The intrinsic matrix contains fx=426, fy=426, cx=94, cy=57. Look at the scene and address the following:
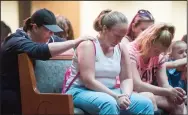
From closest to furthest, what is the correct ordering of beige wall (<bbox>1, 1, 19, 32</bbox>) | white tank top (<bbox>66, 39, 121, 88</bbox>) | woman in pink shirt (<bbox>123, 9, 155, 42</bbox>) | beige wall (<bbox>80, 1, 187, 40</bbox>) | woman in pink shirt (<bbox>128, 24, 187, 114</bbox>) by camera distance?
white tank top (<bbox>66, 39, 121, 88</bbox>)
woman in pink shirt (<bbox>128, 24, 187, 114</bbox>)
woman in pink shirt (<bbox>123, 9, 155, 42</bbox>)
beige wall (<bbox>80, 1, 187, 40</bbox>)
beige wall (<bbox>1, 1, 19, 32</bbox>)

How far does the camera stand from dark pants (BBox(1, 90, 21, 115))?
2674 millimetres

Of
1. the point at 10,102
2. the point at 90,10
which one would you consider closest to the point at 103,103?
the point at 10,102

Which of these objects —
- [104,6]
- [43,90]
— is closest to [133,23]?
[43,90]

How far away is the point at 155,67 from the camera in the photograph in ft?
10.1

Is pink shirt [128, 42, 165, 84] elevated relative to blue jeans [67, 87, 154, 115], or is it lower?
elevated

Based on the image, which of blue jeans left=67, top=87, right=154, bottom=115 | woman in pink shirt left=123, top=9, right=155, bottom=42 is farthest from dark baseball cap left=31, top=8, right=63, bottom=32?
woman in pink shirt left=123, top=9, right=155, bottom=42

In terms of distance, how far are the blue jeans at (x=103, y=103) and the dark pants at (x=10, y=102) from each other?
1.08 feet

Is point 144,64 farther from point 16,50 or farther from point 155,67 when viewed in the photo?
point 16,50

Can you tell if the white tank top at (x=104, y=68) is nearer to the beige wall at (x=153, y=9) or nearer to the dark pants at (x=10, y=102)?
the dark pants at (x=10, y=102)

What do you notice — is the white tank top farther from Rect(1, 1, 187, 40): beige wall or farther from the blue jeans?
Rect(1, 1, 187, 40): beige wall

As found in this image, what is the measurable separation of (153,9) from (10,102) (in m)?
3.39

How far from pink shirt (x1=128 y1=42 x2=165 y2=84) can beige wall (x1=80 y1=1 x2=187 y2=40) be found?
105 inches

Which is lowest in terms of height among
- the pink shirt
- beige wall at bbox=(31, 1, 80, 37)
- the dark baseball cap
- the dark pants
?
the dark pants

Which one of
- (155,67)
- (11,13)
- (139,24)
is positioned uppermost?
(139,24)
